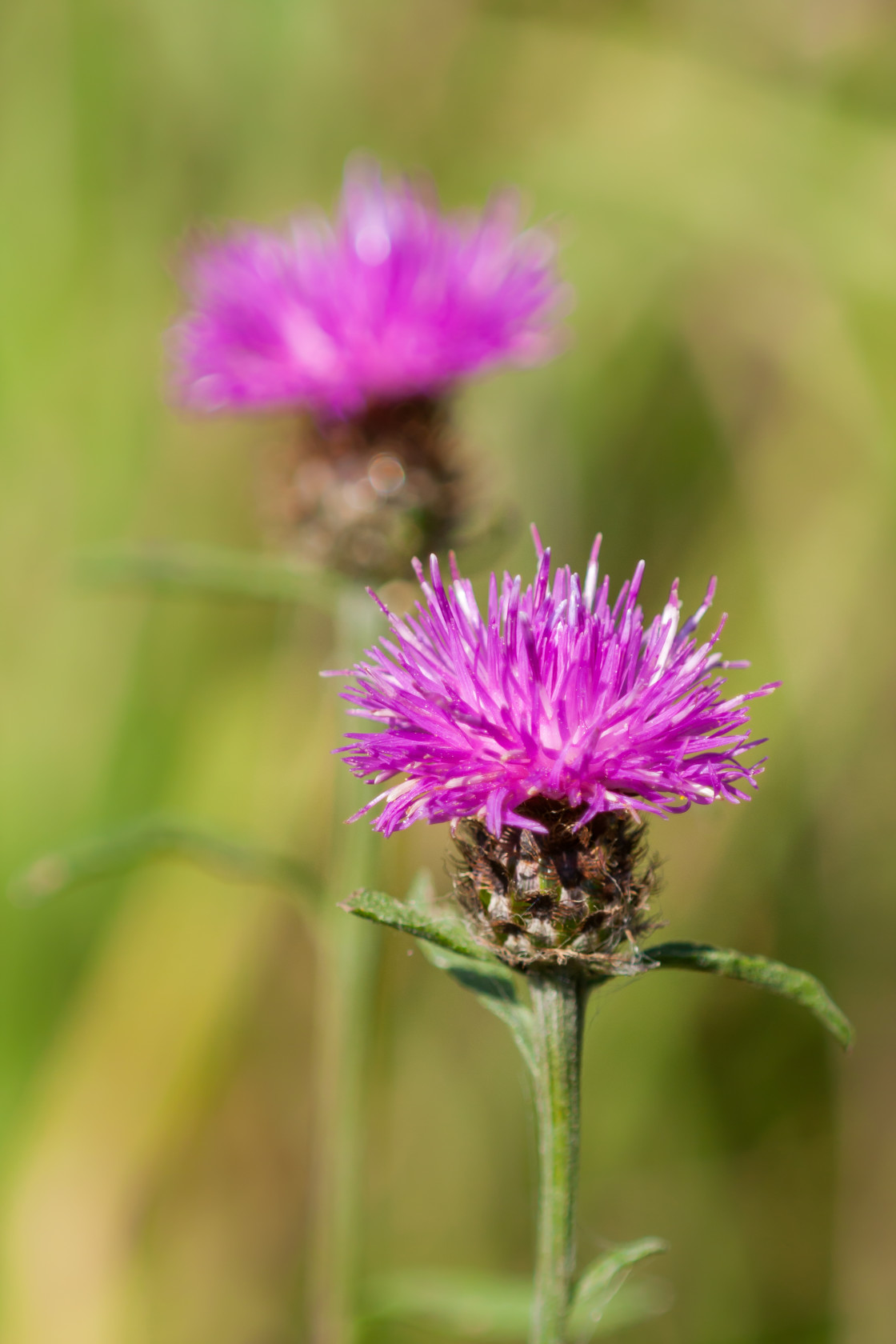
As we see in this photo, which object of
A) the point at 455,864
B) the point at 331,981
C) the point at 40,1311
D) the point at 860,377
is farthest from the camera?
the point at 860,377

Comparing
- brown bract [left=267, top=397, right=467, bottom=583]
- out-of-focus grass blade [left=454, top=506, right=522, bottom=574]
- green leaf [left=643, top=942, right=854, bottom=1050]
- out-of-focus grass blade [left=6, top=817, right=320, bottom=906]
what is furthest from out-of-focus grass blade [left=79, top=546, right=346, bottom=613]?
green leaf [left=643, top=942, right=854, bottom=1050]

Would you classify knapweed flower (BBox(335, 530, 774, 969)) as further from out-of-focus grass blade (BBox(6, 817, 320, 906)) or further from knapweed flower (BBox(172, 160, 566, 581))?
knapweed flower (BBox(172, 160, 566, 581))

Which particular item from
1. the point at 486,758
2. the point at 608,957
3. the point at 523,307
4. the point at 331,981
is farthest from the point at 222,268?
the point at 608,957

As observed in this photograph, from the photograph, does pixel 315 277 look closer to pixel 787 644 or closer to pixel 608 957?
pixel 787 644

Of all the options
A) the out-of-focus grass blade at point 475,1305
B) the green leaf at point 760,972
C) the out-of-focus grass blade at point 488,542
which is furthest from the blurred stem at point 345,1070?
the green leaf at point 760,972

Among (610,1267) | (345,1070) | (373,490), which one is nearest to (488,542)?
(373,490)

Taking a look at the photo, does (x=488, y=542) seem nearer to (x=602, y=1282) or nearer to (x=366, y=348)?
(x=366, y=348)
